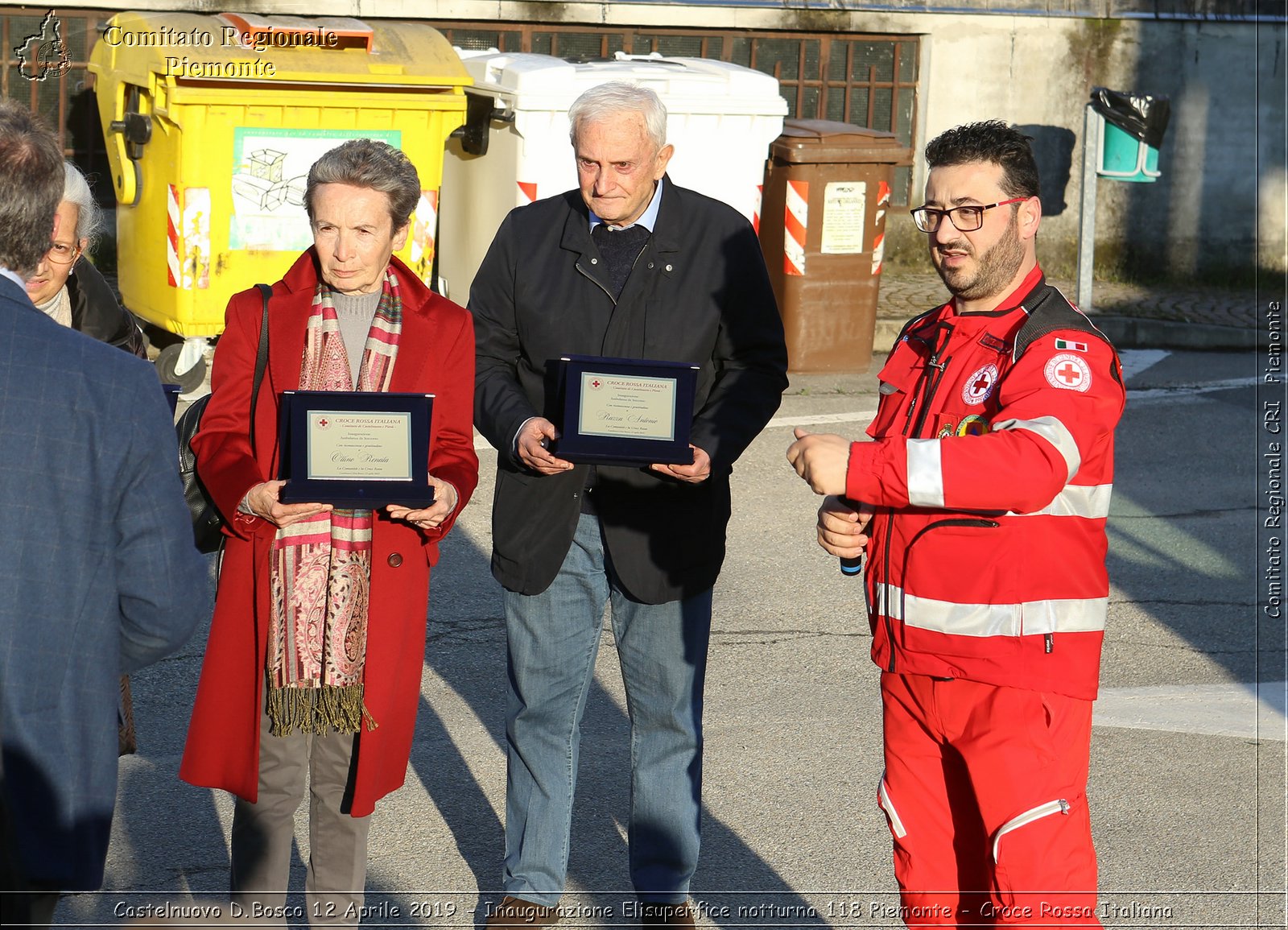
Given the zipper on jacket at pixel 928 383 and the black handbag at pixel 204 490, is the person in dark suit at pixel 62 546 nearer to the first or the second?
the black handbag at pixel 204 490

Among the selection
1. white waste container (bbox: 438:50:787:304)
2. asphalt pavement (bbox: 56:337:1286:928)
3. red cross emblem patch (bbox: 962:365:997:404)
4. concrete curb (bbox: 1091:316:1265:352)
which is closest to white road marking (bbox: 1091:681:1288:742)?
asphalt pavement (bbox: 56:337:1286:928)

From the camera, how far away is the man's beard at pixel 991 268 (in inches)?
119

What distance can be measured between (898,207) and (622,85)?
37.7 feet

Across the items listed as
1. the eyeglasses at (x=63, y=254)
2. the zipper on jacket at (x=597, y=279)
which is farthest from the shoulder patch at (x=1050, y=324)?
the eyeglasses at (x=63, y=254)

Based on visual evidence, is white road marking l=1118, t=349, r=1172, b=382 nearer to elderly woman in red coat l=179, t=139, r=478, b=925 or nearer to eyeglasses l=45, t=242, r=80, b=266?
elderly woman in red coat l=179, t=139, r=478, b=925

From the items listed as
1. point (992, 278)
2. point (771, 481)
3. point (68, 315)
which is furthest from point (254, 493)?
point (771, 481)

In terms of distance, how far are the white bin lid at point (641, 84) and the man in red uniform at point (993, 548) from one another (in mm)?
7068

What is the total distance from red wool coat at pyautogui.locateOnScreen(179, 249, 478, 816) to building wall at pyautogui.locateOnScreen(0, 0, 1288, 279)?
11344 mm

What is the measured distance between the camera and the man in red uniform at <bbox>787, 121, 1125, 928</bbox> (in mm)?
2855

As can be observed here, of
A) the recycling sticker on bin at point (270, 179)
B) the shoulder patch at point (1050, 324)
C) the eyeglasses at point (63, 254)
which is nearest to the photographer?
the shoulder patch at point (1050, 324)

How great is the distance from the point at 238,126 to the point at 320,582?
6.61 m

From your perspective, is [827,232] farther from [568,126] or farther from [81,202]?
[81,202]

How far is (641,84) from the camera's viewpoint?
9.95 metres

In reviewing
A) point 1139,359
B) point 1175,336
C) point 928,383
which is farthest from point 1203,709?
point 1175,336
